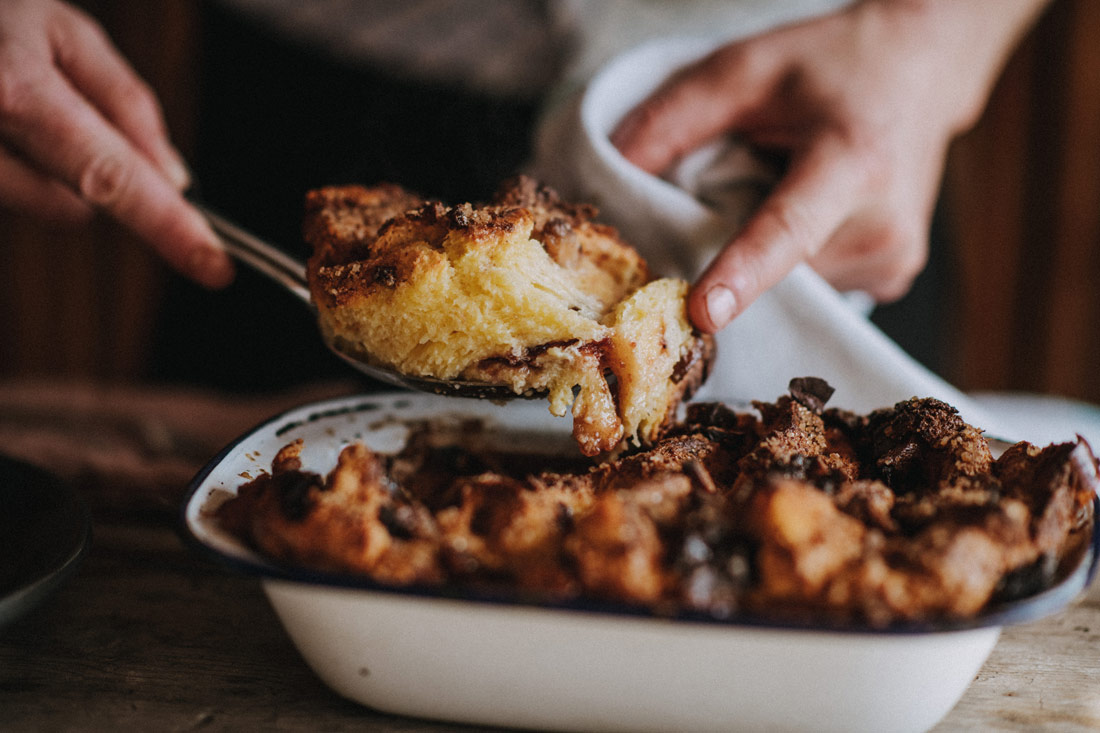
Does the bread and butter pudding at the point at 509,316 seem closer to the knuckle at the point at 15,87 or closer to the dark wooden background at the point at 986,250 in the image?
the knuckle at the point at 15,87

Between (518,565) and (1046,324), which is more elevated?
(1046,324)

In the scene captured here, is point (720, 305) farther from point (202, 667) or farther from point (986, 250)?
point (986, 250)

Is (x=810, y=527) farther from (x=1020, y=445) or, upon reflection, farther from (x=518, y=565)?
(x=1020, y=445)

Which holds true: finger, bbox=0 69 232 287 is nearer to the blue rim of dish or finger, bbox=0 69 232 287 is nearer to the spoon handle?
the spoon handle

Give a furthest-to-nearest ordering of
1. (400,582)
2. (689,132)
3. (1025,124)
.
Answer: (1025,124) → (689,132) → (400,582)

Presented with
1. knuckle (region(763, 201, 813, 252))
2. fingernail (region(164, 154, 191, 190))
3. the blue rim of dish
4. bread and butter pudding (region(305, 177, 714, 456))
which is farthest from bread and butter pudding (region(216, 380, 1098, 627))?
fingernail (region(164, 154, 191, 190))

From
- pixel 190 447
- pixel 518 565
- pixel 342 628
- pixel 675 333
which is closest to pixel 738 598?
pixel 518 565

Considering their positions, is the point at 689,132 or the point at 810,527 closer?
the point at 810,527
